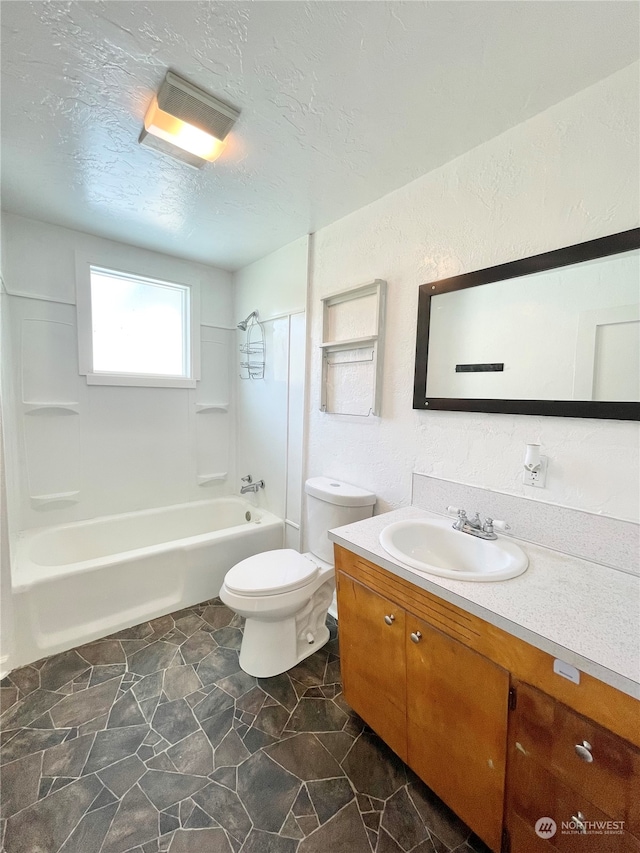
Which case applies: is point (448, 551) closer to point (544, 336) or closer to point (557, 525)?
point (557, 525)

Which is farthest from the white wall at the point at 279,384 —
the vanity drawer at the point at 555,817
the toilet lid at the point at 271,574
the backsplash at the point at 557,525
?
the vanity drawer at the point at 555,817

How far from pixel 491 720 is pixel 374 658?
425 mm

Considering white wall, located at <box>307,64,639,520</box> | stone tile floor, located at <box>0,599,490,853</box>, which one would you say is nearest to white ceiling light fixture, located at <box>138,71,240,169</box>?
white wall, located at <box>307,64,639,520</box>

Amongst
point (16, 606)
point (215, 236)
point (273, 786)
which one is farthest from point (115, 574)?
point (215, 236)

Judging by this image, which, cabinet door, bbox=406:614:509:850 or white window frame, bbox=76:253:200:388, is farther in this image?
white window frame, bbox=76:253:200:388

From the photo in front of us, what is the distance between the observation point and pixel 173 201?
1858 millimetres

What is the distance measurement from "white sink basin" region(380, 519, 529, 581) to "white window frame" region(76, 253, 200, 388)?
2.19 metres

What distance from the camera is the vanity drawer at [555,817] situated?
71cm

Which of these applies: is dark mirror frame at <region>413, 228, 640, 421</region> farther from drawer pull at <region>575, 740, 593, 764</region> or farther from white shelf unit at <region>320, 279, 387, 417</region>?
drawer pull at <region>575, 740, 593, 764</region>

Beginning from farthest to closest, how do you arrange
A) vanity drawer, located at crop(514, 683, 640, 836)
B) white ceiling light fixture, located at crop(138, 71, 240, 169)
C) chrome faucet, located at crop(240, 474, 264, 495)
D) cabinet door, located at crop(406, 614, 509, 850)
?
chrome faucet, located at crop(240, 474, 264, 495)
white ceiling light fixture, located at crop(138, 71, 240, 169)
cabinet door, located at crop(406, 614, 509, 850)
vanity drawer, located at crop(514, 683, 640, 836)

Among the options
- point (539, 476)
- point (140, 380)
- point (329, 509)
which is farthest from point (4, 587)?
point (539, 476)

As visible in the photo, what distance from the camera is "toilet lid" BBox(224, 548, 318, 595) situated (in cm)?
155

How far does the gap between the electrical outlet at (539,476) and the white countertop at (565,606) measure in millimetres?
228

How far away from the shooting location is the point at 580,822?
748 mm
